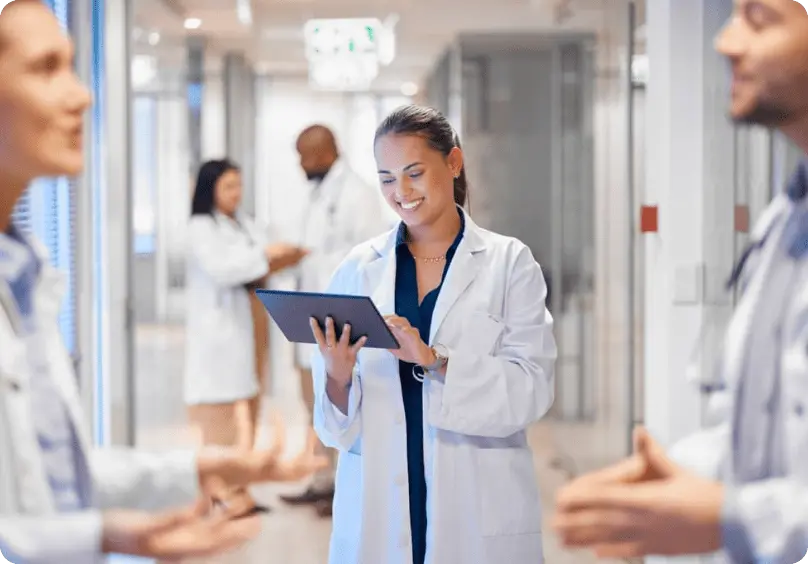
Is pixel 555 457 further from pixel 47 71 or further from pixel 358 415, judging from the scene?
pixel 47 71

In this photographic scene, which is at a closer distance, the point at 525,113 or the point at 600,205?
the point at 600,205

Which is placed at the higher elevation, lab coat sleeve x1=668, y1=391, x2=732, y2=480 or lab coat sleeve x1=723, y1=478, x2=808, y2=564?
lab coat sleeve x1=668, y1=391, x2=732, y2=480

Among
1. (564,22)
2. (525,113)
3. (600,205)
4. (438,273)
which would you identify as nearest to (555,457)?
(600,205)

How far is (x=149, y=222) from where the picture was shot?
10.1ft

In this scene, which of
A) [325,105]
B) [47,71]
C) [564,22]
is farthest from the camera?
[325,105]

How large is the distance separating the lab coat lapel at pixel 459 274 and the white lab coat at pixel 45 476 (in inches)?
25.7

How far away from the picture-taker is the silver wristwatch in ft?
6.93

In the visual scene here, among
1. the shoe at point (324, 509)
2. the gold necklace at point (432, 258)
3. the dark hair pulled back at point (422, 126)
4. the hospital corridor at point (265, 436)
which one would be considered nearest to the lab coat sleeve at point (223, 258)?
the hospital corridor at point (265, 436)

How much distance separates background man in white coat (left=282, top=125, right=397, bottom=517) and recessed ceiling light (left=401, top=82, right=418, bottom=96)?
3.35 meters

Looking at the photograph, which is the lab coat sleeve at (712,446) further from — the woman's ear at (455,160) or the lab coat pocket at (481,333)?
the woman's ear at (455,160)

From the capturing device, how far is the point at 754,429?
157cm

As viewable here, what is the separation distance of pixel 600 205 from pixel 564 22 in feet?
3.62

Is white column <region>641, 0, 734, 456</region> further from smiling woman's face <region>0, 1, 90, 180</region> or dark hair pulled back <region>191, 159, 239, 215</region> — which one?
dark hair pulled back <region>191, 159, 239, 215</region>

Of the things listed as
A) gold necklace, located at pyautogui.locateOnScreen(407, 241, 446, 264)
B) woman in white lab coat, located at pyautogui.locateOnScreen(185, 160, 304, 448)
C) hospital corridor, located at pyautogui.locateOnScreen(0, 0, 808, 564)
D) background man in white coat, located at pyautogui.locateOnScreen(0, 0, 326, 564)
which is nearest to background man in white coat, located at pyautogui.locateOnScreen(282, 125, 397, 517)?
woman in white lab coat, located at pyautogui.locateOnScreen(185, 160, 304, 448)
